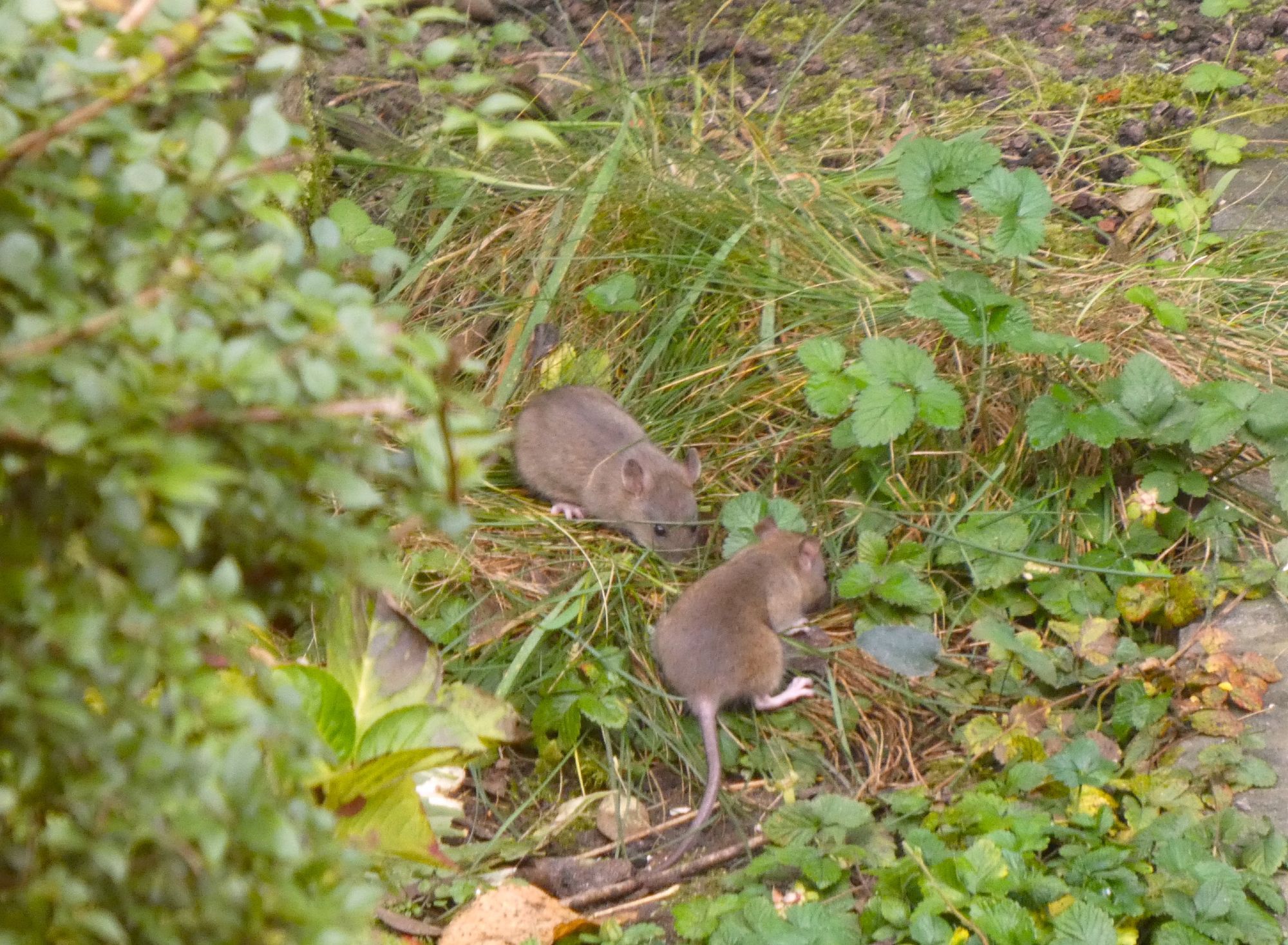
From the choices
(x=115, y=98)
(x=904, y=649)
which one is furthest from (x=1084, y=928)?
(x=115, y=98)

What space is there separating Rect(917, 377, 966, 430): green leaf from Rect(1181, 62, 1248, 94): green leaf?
2935mm

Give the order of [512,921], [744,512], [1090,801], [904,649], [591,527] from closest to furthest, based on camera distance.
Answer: [512,921]
[1090,801]
[904,649]
[744,512]
[591,527]

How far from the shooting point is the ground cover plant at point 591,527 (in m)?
1.40

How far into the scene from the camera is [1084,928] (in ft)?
9.32

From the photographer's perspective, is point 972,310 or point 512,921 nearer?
point 512,921

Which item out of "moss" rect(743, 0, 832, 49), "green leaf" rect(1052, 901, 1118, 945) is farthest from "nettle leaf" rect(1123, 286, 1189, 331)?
"moss" rect(743, 0, 832, 49)

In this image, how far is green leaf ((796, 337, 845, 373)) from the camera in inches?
172

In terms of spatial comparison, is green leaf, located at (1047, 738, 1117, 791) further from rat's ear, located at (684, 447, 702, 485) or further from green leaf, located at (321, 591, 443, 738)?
rat's ear, located at (684, 447, 702, 485)

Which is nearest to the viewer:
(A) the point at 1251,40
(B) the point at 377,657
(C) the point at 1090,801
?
(B) the point at 377,657

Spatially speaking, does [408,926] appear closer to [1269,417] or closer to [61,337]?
[61,337]

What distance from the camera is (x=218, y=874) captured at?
4.70 feet

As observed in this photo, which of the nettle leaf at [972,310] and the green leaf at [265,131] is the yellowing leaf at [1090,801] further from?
the green leaf at [265,131]

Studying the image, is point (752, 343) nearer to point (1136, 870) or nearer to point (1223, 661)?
point (1223, 661)

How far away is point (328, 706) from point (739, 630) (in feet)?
5.54
